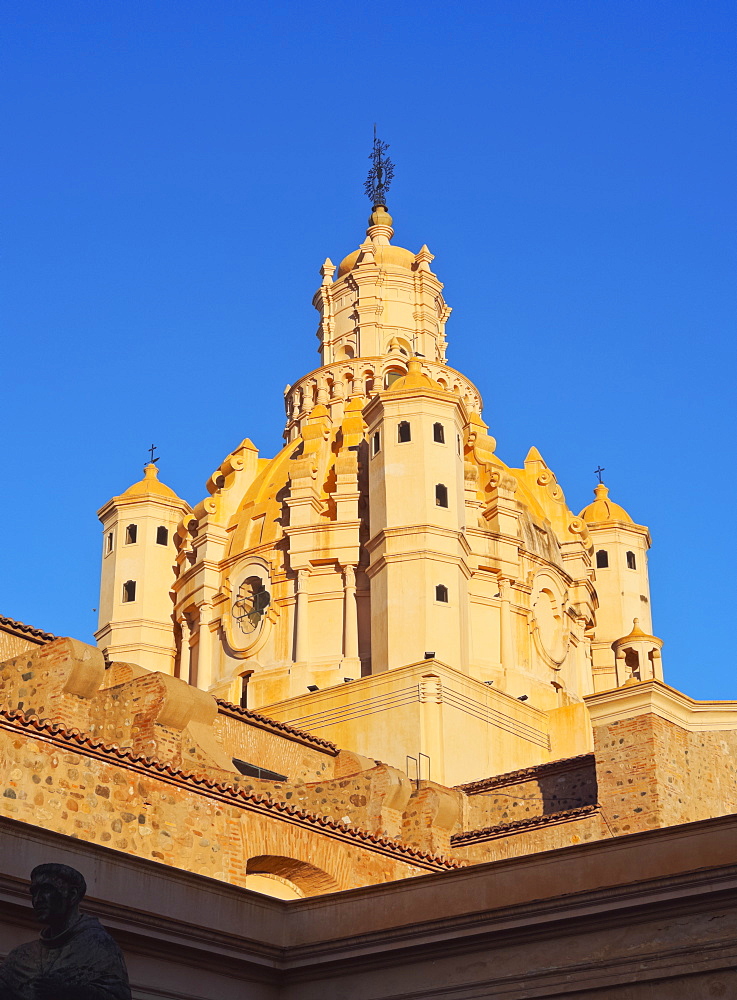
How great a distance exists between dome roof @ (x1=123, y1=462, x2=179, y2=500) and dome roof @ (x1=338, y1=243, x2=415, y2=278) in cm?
975

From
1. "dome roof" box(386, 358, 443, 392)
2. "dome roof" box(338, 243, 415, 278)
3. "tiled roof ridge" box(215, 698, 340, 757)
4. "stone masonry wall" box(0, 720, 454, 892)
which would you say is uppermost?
"dome roof" box(338, 243, 415, 278)

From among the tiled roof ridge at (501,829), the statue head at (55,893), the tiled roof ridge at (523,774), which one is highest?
the tiled roof ridge at (523,774)

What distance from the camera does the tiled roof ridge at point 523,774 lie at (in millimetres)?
28984

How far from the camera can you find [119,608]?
4409cm

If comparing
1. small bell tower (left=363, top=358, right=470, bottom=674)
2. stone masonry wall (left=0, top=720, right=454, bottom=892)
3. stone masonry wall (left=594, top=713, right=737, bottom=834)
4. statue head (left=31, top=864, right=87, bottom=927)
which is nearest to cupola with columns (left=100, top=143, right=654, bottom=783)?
small bell tower (left=363, top=358, right=470, bottom=674)

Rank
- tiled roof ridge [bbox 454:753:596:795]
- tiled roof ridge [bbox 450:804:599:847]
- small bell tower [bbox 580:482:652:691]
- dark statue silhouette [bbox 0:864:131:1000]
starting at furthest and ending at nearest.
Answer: small bell tower [bbox 580:482:652:691]
tiled roof ridge [bbox 454:753:596:795]
tiled roof ridge [bbox 450:804:599:847]
dark statue silhouette [bbox 0:864:131:1000]

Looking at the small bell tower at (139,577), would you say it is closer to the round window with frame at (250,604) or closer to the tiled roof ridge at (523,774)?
the round window with frame at (250,604)

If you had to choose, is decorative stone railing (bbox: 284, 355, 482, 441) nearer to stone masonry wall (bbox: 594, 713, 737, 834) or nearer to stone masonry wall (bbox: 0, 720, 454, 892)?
stone masonry wall (bbox: 594, 713, 737, 834)

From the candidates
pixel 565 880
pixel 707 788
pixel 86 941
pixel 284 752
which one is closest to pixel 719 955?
pixel 565 880

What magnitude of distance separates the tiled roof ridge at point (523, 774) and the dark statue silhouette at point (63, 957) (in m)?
21.7

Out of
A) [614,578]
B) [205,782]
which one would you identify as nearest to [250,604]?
[614,578]

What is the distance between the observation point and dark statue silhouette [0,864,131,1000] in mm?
7316

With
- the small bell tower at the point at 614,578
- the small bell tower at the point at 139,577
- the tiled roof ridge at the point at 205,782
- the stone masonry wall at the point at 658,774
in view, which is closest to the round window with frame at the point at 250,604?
the small bell tower at the point at 139,577

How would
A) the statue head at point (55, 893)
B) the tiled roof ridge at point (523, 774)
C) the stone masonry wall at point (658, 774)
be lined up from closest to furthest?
the statue head at point (55, 893) → the stone masonry wall at point (658, 774) → the tiled roof ridge at point (523, 774)
